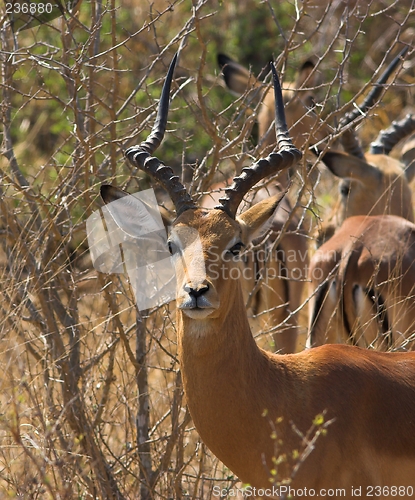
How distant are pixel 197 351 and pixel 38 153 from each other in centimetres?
799

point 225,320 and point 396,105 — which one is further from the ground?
point 396,105

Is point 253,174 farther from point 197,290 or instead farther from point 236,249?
point 197,290

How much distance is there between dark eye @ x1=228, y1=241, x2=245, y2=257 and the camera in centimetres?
338

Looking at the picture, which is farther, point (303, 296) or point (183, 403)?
point (303, 296)

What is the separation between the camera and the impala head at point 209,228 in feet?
10.0

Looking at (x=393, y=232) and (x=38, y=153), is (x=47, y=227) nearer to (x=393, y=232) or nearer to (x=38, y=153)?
(x=393, y=232)

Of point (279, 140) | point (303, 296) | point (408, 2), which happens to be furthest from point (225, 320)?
point (408, 2)

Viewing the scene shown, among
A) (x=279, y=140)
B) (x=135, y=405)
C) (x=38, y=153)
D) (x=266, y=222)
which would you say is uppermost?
(x=38, y=153)

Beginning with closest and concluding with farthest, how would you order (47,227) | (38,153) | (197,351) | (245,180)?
1. (197,351)
2. (245,180)
3. (47,227)
4. (38,153)

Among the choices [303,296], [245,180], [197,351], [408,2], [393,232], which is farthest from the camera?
[408,2]

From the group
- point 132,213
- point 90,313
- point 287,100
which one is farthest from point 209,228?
point 287,100

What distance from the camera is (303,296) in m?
6.75

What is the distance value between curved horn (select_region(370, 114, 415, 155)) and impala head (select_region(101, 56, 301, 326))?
3.74 m

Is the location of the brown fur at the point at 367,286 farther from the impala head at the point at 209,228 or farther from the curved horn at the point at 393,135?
the curved horn at the point at 393,135
